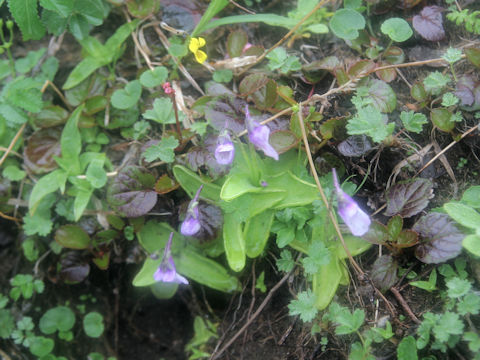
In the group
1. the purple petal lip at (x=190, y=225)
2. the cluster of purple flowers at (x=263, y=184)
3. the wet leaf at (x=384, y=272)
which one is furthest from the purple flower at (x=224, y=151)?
the wet leaf at (x=384, y=272)

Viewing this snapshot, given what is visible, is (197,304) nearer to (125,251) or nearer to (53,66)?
(125,251)

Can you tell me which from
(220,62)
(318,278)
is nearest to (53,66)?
(220,62)

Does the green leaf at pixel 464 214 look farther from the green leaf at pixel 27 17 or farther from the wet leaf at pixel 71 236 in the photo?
the green leaf at pixel 27 17

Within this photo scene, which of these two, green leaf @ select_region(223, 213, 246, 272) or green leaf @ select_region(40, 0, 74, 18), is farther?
green leaf @ select_region(40, 0, 74, 18)

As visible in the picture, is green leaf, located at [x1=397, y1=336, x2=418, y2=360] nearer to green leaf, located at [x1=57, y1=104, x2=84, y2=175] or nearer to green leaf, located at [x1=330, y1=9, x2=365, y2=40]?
green leaf, located at [x1=330, y1=9, x2=365, y2=40]

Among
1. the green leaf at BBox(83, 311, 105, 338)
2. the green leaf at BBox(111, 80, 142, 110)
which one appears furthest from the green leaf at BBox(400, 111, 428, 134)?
the green leaf at BBox(83, 311, 105, 338)

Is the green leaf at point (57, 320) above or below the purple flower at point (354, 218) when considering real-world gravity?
below
